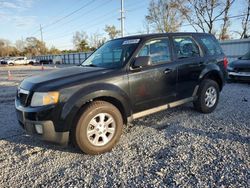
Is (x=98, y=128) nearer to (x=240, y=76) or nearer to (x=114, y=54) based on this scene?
(x=114, y=54)

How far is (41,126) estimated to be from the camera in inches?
121

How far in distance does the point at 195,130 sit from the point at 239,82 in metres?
5.99

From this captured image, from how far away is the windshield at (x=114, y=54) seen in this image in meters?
3.87

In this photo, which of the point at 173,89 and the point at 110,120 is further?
the point at 173,89

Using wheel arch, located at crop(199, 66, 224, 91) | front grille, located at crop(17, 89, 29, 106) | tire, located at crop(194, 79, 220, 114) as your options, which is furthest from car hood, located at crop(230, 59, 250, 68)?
front grille, located at crop(17, 89, 29, 106)

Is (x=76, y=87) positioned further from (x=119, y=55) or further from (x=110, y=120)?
(x=119, y=55)

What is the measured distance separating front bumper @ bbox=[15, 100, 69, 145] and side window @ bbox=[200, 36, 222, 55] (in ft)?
12.1

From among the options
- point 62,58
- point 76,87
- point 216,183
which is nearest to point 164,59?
point 76,87

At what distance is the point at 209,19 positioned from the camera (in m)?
37.8

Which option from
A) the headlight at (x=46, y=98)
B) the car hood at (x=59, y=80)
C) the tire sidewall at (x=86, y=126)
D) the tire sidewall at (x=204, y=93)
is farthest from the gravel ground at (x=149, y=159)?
the car hood at (x=59, y=80)

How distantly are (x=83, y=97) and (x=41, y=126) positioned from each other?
27.3 inches

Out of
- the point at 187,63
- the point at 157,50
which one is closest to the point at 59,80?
the point at 157,50

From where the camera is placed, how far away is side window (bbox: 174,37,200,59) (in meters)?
4.46

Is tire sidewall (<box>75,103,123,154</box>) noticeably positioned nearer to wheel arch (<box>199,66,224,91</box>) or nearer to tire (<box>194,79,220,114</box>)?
tire (<box>194,79,220,114</box>)
